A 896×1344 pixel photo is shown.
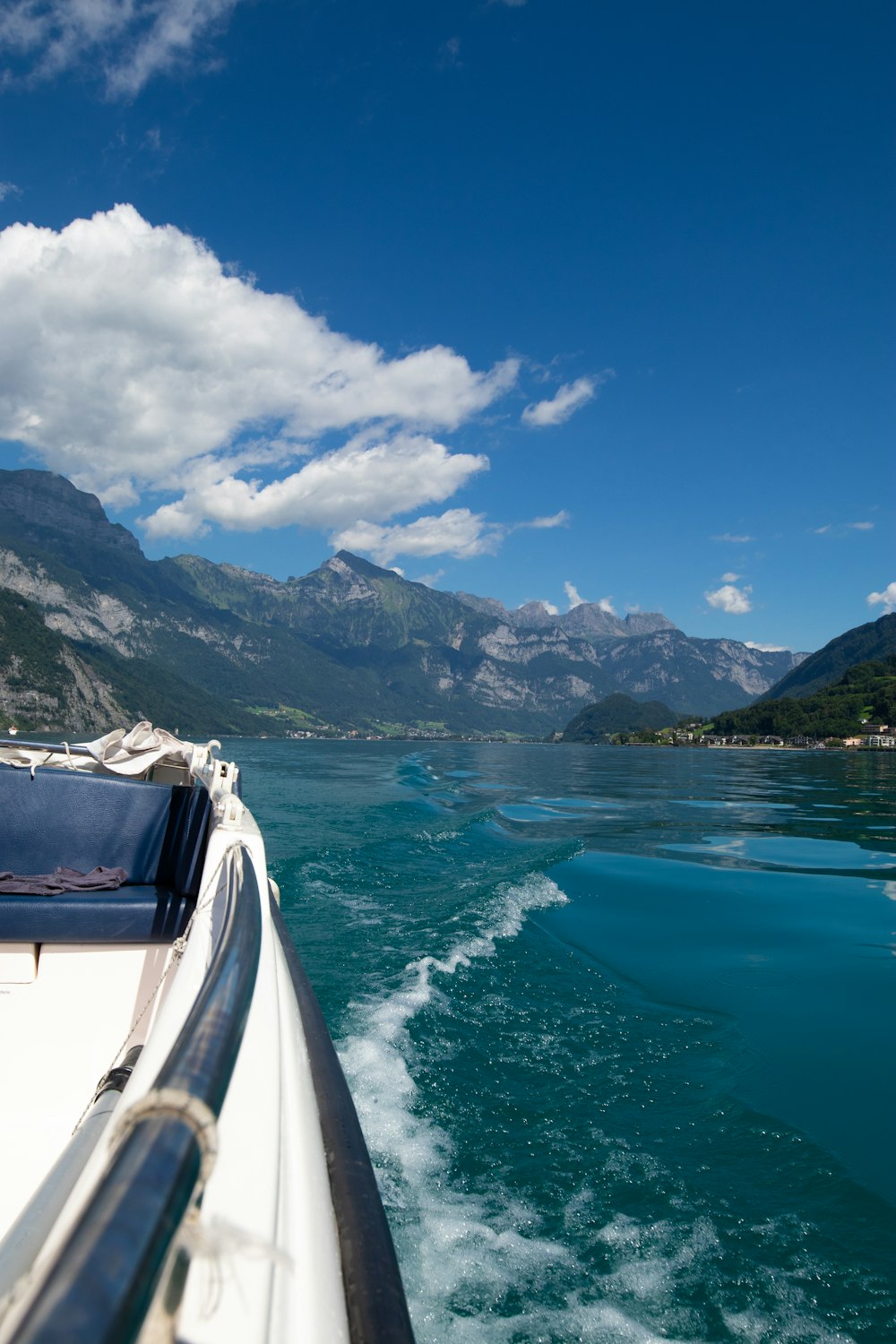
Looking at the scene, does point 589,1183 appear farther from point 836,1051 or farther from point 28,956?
point 28,956

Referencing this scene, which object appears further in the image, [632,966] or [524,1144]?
[632,966]

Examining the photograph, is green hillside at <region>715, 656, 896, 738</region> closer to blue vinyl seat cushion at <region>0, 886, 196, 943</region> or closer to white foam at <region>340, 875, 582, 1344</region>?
white foam at <region>340, 875, 582, 1344</region>

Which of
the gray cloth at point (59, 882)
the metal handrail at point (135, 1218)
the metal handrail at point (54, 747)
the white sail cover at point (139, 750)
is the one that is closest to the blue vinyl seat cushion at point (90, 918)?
the gray cloth at point (59, 882)

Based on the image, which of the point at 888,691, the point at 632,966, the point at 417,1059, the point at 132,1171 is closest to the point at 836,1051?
the point at 632,966

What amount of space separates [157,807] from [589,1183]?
13.6 ft

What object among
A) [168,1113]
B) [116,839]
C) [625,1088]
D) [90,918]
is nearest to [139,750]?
[116,839]

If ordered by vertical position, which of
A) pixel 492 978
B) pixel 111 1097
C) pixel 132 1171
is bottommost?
pixel 492 978

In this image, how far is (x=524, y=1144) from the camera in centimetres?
412

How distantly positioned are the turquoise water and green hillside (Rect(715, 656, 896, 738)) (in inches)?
4834

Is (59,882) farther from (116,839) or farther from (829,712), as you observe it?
(829,712)

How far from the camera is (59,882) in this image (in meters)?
4.71

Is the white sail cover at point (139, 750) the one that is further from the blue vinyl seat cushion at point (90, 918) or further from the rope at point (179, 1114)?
the rope at point (179, 1114)

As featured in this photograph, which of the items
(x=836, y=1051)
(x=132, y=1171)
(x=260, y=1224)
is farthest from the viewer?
(x=836, y=1051)

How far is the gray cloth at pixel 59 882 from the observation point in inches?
174
